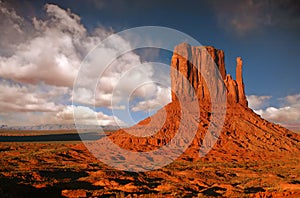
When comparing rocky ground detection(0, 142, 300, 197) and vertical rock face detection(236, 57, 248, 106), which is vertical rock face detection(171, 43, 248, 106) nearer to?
vertical rock face detection(236, 57, 248, 106)

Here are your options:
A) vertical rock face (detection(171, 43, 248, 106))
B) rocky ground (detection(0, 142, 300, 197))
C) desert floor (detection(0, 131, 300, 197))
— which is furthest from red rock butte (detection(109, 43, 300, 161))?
desert floor (detection(0, 131, 300, 197))

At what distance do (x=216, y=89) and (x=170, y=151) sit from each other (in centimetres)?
4528

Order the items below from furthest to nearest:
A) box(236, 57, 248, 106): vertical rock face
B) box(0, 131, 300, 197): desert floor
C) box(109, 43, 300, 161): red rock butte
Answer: box(236, 57, 248, 106): vertical rock face → box(109, 43, 300, 161): red rock butte → box(0, 131, 300, 197): desert floor

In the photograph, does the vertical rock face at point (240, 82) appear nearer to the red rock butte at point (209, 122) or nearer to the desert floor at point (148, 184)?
the red rock butte at point (209, 122)

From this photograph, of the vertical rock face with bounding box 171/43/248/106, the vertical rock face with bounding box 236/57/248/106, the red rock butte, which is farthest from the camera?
the vertical rock face with bounding box 171/43/248/106

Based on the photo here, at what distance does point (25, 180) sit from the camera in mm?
29875

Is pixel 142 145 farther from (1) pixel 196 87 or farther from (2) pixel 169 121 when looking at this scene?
(1) pixel 196 87

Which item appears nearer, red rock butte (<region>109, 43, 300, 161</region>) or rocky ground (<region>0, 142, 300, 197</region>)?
rocky ground (<region>0, 142, 300, 197</region>)

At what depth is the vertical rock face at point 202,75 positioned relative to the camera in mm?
100625

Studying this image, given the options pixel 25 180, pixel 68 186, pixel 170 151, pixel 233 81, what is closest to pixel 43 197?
pixel 68 186

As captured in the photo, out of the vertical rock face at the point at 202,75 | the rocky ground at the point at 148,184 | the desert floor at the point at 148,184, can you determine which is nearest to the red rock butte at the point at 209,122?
the vertical rock face at the point at 202,75

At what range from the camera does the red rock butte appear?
6987 cm

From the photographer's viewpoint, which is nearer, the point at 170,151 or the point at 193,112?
the point at 170,151

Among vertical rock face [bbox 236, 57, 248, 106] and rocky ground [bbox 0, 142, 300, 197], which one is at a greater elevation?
vertical rock face [bbox 236, 57, 248, 106]
